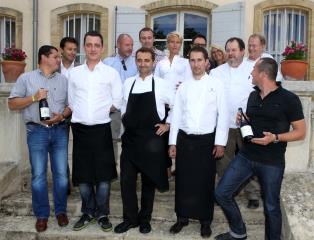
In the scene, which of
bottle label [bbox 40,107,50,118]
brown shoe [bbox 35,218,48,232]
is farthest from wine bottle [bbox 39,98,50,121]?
brown shoe [bbox 35,218,48,232]

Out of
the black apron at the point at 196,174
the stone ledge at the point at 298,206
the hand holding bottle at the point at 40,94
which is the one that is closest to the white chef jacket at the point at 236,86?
the black apron at the point at 196,174

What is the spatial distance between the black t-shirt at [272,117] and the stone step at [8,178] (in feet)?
9.39

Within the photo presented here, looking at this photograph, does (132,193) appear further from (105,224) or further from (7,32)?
(7,32)

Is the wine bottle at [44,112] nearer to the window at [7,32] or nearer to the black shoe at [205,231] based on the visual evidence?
the black shoe at [205,231]

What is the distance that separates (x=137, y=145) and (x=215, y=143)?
0.77 metres

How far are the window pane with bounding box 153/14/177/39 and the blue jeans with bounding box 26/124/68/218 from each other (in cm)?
687

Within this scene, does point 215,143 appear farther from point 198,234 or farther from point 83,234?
point 83,234

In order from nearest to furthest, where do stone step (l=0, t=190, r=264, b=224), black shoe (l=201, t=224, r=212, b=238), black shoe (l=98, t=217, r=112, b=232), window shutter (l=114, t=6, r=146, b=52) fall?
1. black shoe (l=201, t=224, r=212, b=238)
2. black shoe (l=98, t=217, r=112, b=232)
3. stone step (l=0, t=190, r=264, b=224)
4. window shutter (l=114, t=6, r=146, b=52)

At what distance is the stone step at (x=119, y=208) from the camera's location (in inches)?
194

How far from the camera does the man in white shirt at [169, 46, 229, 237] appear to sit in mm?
4410

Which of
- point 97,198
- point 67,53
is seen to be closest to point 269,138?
point 97,198

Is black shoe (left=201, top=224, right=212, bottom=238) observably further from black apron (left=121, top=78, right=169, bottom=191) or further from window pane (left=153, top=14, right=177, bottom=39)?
window pane (left=153, top=14, right=177, bottom=39)

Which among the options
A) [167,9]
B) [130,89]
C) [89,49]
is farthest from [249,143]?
[167,9]

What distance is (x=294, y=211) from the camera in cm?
445
